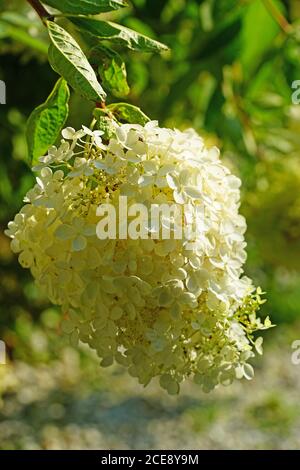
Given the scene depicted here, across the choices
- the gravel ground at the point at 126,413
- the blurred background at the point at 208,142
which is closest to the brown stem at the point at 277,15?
the blurred background at the point at 208,142

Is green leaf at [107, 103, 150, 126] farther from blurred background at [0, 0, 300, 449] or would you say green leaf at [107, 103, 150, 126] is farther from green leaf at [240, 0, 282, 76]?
green leaf at [240, 0, 282, 76]

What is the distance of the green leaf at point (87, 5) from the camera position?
0.72 metres

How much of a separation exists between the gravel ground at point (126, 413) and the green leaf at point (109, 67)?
3.87ft

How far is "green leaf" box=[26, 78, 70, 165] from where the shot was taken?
73 cm

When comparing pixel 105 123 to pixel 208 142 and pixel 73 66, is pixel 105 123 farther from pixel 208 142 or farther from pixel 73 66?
pixel 208 142

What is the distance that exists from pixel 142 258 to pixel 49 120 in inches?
6.8

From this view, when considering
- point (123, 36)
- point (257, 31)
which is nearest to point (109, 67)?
point (123, 36)

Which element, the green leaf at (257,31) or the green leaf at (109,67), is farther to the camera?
the green leaf at (257,31)

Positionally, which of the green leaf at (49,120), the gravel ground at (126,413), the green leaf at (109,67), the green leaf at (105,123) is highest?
the gravel ground at (126,413)

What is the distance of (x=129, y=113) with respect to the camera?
0.71 meters

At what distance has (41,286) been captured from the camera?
721 millimetres

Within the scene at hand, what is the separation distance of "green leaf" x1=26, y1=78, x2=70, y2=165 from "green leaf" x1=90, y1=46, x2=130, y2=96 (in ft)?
0.12

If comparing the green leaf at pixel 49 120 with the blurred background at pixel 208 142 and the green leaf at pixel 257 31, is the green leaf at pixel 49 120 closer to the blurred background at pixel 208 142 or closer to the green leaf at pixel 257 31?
the blurred background at pixel 208 142
